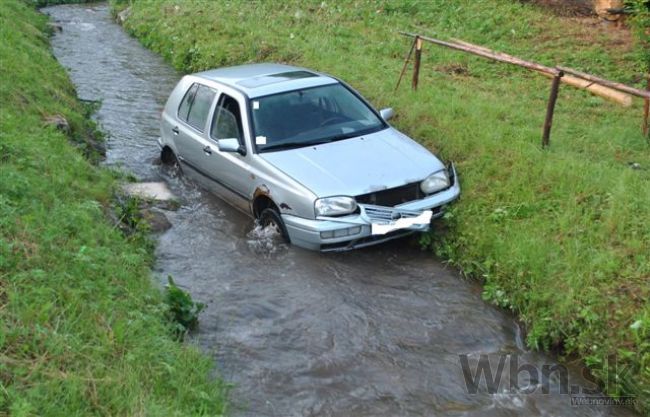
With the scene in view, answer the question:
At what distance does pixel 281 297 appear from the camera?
6789mm

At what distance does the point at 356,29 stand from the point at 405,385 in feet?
40.5

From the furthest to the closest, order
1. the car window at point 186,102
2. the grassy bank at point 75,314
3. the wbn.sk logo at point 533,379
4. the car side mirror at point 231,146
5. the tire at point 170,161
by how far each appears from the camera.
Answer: the tire at point 170,161, the car window at point 186,102, the car side mirror at point 231,146, the wbn.sk logo at point 533,379, the grassy bank at point 75,314

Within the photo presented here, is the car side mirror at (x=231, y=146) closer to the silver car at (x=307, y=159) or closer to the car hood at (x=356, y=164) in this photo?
the silver car at (x=307, y=159)

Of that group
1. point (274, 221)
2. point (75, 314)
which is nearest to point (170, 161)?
point (274, 221)

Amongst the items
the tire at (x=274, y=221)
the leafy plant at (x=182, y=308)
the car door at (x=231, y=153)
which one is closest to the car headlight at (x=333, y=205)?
the tire at (x=274, y=221)

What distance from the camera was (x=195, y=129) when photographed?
8.91m

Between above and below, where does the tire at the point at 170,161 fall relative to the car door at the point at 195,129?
below

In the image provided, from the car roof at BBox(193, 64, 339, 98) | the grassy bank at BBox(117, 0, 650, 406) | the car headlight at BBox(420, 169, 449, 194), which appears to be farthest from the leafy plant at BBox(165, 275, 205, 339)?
the car roof at BBox(193, 64, 339, 98)

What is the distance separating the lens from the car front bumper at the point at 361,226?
273 inches

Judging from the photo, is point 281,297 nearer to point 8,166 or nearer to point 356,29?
point 8,166

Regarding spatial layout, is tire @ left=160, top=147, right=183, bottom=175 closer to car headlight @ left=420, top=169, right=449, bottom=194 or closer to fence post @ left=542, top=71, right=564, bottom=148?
car headlight @ left=420, top=169, right=449, bottom=194

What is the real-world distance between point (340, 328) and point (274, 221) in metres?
1.69

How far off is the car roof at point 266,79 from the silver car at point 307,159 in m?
0.01

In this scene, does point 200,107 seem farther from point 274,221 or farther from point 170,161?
point 274,221
